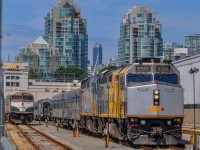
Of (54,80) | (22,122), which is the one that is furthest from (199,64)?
(54,80)

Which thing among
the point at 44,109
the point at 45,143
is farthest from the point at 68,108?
the point at 44,109

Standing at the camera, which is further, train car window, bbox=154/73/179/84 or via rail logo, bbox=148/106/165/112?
train car window, bbox=154/73/179/84

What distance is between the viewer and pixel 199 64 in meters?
58.5

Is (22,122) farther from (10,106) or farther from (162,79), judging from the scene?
(162,79)

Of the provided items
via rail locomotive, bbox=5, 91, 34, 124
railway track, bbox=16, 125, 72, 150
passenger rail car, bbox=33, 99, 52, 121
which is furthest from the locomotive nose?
passenger rail car, bbox=33, 99, 52, 121

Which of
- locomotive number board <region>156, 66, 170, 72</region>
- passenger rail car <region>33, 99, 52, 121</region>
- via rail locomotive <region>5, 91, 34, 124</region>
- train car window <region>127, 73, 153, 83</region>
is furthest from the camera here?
passenger rail car <region>33, 99, 52, 121</region>

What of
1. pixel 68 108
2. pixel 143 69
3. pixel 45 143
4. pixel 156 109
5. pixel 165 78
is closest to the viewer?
pixel 156 109

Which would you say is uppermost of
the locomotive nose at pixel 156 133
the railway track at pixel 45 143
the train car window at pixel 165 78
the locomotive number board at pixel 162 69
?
the locomotive number board at pixel 162 69

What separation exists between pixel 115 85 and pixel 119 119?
73.0 inches

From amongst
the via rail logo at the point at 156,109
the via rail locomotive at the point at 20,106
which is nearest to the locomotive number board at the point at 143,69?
the via rail logo at the point at 156,109

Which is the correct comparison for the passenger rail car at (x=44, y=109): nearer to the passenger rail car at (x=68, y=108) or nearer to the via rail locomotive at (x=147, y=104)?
the passenger rail car at (x=68, y=108)

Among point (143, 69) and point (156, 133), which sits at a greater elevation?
point (143, 69)

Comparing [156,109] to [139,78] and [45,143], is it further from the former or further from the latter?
[45,143]

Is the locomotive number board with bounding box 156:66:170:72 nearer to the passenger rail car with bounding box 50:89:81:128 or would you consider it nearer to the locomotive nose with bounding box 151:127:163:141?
the locomotive nose with bounding box 151:127:163:141
